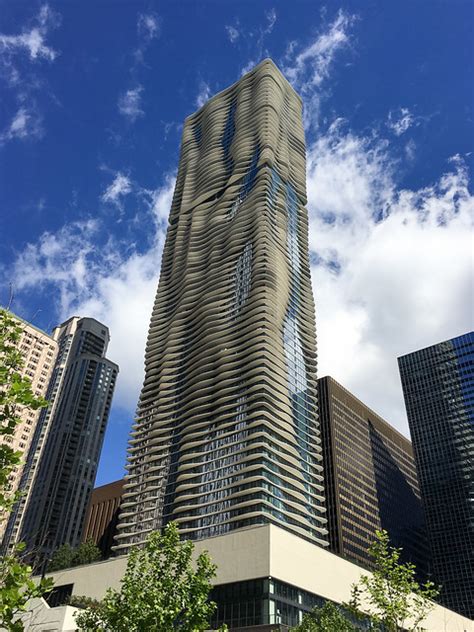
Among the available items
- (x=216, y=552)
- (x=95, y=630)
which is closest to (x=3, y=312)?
(x=95, y=630)

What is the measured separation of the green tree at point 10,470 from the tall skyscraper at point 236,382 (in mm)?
119960

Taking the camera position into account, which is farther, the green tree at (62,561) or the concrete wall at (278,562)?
the green tree at (62,561)

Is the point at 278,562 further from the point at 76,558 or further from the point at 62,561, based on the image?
the point at 62,561

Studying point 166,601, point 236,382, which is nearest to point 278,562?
point 166,601

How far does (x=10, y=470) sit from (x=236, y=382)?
140 m

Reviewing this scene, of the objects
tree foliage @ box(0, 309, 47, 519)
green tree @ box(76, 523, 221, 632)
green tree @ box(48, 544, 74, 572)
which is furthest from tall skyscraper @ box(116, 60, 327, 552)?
tree foliage @ box(0, 309, 47, 519)

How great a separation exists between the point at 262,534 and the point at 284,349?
77.1m

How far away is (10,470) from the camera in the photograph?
47.4 feet

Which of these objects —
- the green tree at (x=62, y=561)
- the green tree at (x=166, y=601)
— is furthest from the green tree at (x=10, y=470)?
the green tree at (x=62, y=561)

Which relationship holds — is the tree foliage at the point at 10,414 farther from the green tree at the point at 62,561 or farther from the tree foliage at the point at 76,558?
the tree foliage at the point at 76,558

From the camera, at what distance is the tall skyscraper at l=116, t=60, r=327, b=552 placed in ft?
456

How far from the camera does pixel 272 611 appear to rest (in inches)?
3199

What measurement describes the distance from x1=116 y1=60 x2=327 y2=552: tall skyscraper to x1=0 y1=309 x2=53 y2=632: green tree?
120 metres

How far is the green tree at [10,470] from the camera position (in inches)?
493
